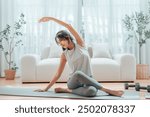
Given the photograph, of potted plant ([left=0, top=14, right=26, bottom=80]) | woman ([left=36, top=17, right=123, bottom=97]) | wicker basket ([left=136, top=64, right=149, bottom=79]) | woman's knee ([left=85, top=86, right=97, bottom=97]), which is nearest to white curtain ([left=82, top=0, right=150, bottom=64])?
wicker basket ([left=136, top=64, right=149, bottom=79])

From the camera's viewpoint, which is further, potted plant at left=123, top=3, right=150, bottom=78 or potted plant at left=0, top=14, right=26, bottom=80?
potted plant at left=0, top=14, right=26, bottom=80

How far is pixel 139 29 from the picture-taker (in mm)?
6953

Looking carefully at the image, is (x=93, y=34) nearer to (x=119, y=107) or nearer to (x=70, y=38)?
(x=70, y=38)

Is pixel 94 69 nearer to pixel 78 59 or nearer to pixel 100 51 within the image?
pixel 100 51

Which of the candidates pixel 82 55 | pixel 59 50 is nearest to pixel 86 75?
pixel 82 55

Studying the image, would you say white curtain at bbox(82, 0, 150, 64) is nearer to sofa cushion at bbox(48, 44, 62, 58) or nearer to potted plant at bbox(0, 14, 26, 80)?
sofa cushion at bbox(48, 44, 62, 58)

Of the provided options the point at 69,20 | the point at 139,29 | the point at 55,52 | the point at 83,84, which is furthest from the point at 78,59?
the point at 69,20

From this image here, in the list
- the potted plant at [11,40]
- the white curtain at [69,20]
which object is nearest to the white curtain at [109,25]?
the white curtain at [69,20]

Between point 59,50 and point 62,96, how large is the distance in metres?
2.82

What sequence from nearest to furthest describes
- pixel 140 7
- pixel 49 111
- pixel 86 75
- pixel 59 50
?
1. pixel 49 111
2. pixel 86 75
3. pixel 59 50
4. pixel 140 7

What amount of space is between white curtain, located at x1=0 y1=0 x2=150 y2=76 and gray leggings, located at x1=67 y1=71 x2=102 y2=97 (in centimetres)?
362

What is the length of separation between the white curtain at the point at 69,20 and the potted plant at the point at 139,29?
0.61 feet

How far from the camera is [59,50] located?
653 cm

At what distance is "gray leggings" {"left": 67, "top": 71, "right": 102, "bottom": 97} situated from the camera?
11.8 feet
